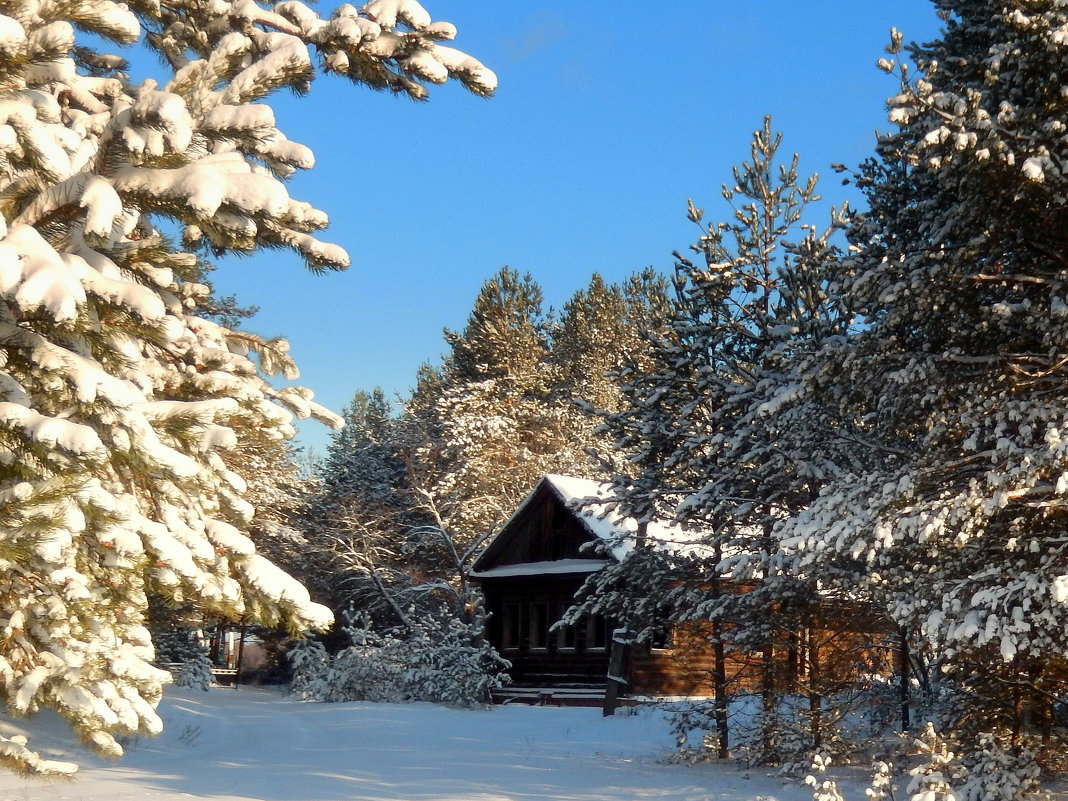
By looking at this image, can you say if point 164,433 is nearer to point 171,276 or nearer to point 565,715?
point 171,276

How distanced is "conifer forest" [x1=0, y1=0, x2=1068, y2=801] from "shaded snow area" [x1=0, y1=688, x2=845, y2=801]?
61.2 inches

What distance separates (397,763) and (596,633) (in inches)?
556

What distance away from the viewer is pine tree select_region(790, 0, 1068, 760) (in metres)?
9.05

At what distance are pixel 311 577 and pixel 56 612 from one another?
3347cm

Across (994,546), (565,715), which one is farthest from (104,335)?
(565,715)

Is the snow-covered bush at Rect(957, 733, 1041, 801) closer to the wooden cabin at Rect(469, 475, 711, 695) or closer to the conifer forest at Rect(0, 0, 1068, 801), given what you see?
the conifer forest at Rect(0, 0, 1068, 801)

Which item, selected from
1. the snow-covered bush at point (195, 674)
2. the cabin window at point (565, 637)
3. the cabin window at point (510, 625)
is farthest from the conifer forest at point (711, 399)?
the snow-covered bush at point (195, 674)

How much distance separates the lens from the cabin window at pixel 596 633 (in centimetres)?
2808

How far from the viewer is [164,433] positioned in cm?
504

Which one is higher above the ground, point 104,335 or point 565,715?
point 104,335

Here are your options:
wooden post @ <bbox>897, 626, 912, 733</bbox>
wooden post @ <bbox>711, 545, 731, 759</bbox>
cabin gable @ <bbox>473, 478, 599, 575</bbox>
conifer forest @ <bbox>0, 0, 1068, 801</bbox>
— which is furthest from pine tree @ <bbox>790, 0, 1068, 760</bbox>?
cabin gable @ <bbox>473, 478, 599, 575</bbox>

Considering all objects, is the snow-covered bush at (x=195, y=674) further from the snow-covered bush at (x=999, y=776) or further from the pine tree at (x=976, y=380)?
the snow-covered bush at (x=999, y=776)

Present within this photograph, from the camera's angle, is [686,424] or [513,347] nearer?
[686,424]

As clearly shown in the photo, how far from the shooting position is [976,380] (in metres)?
10.5
